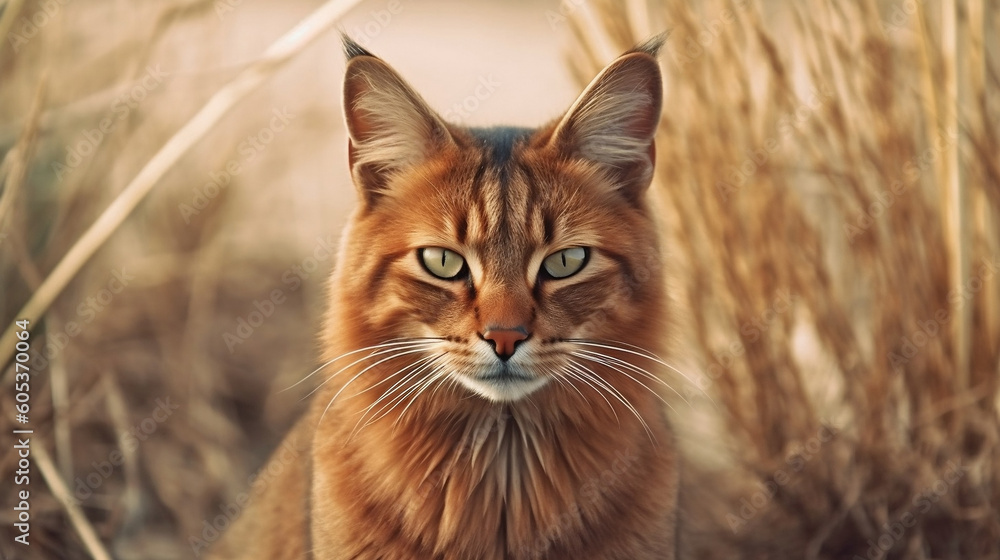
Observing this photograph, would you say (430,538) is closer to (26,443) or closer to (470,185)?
(470,185)

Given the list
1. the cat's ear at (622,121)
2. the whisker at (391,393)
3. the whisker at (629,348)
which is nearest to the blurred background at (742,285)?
the whisker at (629,348)

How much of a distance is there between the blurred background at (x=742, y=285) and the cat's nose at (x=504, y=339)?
614 mm

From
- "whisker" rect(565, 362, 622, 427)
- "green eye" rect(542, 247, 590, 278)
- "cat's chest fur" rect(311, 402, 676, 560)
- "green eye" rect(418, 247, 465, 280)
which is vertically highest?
"green eye" rect(418, 247, 465, 280)

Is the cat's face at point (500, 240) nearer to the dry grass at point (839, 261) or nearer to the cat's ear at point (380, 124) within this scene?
the cat's ear at point (380, 124)

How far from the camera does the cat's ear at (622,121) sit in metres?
2.08

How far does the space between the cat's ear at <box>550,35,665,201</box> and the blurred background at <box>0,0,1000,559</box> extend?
16.0 inches

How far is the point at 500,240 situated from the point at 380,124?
1.41 feet

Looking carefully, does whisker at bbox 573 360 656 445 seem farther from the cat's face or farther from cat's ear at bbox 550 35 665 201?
cat's ear at bbox 550 35 665 201

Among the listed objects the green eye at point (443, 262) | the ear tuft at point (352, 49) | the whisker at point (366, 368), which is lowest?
the whisker at point (366, 368)

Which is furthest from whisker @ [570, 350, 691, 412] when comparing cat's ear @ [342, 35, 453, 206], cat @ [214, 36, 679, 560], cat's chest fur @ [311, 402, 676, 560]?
cat's ear @ [342, 35, 453, 206]

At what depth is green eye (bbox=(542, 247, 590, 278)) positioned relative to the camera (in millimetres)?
2043

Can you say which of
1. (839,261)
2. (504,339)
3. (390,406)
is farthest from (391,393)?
(839,261)

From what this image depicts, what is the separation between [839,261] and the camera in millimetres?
3082

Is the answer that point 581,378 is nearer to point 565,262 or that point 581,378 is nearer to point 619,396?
point 619,396
